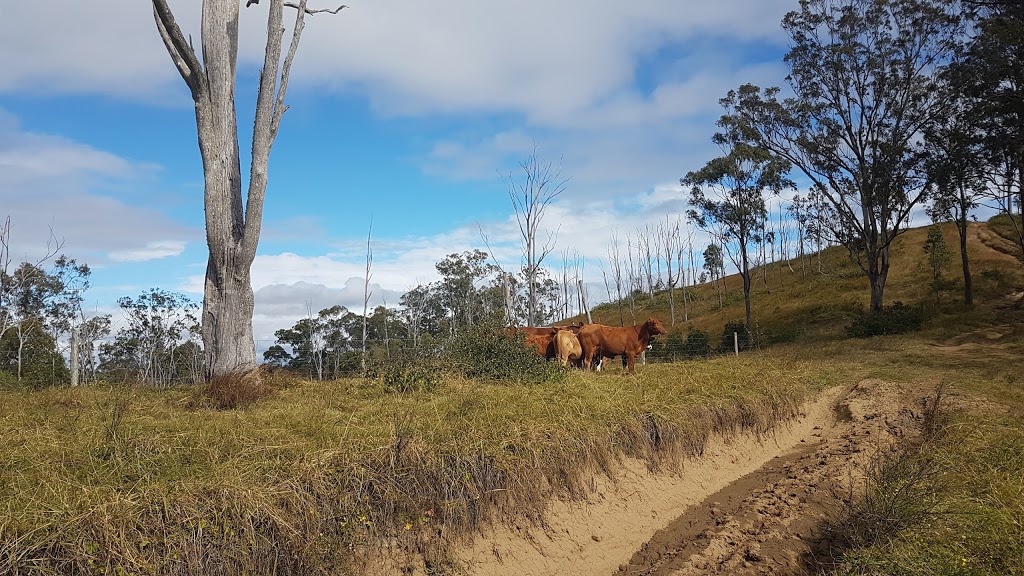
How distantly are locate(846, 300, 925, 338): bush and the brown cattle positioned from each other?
1646 centimetres

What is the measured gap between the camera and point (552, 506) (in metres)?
6.54

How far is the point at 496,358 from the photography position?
33.9 ft

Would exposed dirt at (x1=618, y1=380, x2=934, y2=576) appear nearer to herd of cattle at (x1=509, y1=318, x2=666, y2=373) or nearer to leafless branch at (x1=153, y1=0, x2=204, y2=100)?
herd of cattle at (x1=509, y1=318, x2=666, y2=373)

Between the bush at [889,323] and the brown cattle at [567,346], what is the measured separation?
16.5 m

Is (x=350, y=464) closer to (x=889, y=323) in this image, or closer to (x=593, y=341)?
(x=593, y=341)

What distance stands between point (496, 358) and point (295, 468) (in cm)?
541

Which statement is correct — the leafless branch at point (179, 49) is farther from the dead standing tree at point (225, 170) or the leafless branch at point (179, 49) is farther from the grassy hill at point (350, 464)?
the grassy hill at point (350, 464)

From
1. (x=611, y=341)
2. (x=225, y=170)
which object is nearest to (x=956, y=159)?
(x=611, y=341)

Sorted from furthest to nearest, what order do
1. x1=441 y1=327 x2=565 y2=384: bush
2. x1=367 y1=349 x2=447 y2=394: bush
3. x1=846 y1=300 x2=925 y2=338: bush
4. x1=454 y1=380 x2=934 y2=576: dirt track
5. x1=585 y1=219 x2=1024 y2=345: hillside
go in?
x1=585 y1=219 x2=1024 y2=345: hillside → x1=846 y1=300 x2=925 y2=338: bush → x1=441 y1=327 x2=565 y2=384: bush → x1=367 y1=349 x2=447 y2=394: bush → x1=454 y1=380 x2=934 y2=576: dirt track

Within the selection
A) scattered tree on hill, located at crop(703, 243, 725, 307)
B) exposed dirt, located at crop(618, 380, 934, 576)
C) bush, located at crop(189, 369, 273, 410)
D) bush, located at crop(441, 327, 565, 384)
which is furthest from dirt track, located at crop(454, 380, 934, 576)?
scattered tree on hill, located at crop(703, 243, 725, 307)

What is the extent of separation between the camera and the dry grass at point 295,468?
13.8ft

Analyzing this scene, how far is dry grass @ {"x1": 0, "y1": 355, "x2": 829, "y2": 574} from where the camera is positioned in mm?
4203

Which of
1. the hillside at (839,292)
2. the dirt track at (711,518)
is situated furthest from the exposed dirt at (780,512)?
the hillside at (839,292)

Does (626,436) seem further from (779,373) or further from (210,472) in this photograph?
(779,373)
